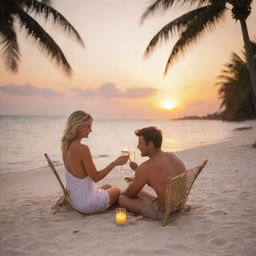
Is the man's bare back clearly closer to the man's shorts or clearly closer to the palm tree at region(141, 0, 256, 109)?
the man's shorts

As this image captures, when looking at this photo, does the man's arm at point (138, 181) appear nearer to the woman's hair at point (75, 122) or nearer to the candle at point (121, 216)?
the candle at point (121, 216)

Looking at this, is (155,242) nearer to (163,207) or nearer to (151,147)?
(163,207)

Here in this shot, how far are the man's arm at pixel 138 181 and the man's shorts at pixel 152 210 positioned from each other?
0.20 meters

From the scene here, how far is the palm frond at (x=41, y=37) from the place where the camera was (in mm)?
9789

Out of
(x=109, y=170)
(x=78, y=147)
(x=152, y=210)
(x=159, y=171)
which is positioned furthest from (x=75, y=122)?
(x=152, y=210)

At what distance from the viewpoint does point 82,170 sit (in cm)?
406

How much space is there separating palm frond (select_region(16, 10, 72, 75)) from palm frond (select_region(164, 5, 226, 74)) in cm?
414

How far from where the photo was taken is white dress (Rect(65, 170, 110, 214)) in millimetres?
4078

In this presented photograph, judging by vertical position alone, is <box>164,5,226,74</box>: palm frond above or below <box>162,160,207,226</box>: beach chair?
above

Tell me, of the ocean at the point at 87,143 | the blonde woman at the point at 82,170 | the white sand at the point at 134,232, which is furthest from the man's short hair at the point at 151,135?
the ocean at the point at 87,143

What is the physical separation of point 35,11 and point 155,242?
8803 millimetres

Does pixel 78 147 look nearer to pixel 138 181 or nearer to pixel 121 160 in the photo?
pixel 121 160

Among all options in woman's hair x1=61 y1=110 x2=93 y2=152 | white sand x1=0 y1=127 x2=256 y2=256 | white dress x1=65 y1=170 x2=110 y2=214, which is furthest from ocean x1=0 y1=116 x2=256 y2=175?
woman's hair x1=61 y1=110 x2=93 y2=152

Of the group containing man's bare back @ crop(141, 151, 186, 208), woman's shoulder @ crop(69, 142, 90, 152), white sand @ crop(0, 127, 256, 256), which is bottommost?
white sand @ crop(0, 127, 256, 256)
